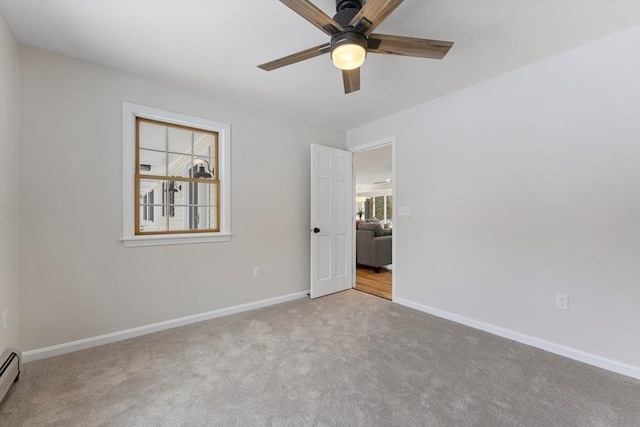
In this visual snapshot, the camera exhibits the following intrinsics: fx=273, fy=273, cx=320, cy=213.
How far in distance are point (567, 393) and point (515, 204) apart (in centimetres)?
143

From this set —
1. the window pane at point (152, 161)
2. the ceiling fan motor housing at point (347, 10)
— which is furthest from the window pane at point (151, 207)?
the ceiling fan motor housing at point (347, 10)

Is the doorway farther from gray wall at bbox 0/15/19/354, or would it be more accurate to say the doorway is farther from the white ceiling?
gray wall at bbox 0/15/19/354

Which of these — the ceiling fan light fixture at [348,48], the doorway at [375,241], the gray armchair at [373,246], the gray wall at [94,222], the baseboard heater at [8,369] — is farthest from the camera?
the gray armchair at [373,246]

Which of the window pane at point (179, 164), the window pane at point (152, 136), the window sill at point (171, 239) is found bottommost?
the window sill at point (171, 239)

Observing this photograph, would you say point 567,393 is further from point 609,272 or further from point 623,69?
point 623,69

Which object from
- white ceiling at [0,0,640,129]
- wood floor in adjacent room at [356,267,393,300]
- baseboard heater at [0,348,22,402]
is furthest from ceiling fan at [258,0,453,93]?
wood floor in adjacent room at [356,267,393,300]

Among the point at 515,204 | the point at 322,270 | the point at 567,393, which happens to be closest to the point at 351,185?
the point at 322,270

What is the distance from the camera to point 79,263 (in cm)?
226

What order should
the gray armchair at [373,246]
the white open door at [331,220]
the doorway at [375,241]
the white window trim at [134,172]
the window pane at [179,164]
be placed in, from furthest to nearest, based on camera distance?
the gray armchair at [373,246] → the doorway at [375,241] → the white open door at [331,220] → the window pane at [179,164] → the white window trim at [134,172]

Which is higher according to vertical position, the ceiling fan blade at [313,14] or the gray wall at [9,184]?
the ceiling fan blade at [313,14]

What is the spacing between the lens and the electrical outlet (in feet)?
7.10

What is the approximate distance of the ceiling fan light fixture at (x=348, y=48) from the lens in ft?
4.88

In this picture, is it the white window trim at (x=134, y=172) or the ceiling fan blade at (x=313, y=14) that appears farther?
the white window trim at (x=134, y=172)

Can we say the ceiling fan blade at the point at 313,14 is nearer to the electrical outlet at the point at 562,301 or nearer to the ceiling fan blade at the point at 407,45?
the ceiling fan blade at the point at 407,45
